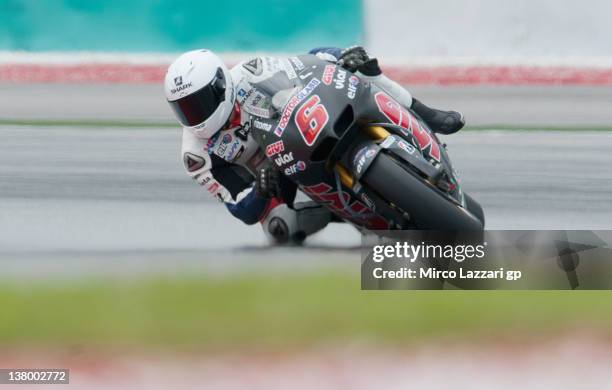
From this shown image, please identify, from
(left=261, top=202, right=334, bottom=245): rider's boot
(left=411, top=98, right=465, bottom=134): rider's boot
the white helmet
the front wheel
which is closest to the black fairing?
the front wheel

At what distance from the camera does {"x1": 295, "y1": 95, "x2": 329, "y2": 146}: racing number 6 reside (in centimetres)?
590

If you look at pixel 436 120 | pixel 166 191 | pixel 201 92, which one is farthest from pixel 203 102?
pixel 166 191

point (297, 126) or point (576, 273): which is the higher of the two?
point (297, 126)

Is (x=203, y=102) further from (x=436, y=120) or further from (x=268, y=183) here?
(x=436, y=120)

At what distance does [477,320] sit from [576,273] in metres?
0.70

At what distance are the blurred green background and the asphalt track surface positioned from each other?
3210 millimetres

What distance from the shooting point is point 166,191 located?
8.55 meters

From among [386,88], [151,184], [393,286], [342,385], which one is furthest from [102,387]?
[151,184]

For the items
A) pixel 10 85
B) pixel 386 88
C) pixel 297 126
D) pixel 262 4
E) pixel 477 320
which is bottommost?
pixel 477 320

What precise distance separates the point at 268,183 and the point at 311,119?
0.48 metres

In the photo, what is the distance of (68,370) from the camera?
16.1 ft

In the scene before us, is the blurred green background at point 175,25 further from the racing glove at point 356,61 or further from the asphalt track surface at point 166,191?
the racing glove at point 356,61

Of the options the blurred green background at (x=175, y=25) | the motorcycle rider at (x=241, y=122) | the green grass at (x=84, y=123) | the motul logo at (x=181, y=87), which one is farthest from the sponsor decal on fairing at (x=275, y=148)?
the blurred green background at (x=175, y=25)

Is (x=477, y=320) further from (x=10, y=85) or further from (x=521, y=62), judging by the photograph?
(x=10, y=85)
